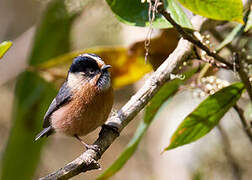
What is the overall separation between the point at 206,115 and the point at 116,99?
134 inches

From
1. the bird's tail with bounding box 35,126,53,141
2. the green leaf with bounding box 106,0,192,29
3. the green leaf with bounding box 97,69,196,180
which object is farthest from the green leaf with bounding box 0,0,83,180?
the green leaf with bounding box 106,0,192,29

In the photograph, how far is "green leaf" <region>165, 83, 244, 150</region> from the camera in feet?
7.54

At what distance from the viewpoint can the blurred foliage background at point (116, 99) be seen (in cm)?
305

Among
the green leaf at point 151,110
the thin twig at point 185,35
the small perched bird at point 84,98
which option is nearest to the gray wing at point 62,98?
the small perched bird at point 84,98

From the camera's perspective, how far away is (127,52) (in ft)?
10.1

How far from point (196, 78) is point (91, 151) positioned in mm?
953

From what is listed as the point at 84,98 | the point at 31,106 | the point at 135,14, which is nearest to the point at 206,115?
the point at 135,14

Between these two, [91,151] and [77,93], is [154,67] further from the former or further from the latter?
[91,151]

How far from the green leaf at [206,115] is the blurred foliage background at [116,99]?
0.42ft

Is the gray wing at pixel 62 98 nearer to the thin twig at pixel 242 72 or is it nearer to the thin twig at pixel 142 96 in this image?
the thin twig at pixel 142 96

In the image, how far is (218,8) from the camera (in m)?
2.02

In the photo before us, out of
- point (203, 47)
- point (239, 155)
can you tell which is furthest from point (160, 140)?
point (203, 47)

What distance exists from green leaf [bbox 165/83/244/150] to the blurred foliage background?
13cm

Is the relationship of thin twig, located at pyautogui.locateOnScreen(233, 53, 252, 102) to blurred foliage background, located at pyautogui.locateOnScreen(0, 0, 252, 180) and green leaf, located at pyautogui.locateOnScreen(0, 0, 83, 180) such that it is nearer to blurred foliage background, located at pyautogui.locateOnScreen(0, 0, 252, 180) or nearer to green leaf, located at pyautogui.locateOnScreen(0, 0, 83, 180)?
blurred foliage background, located at pyautogui.locateOnScreen(0, 0, 252, 180)
